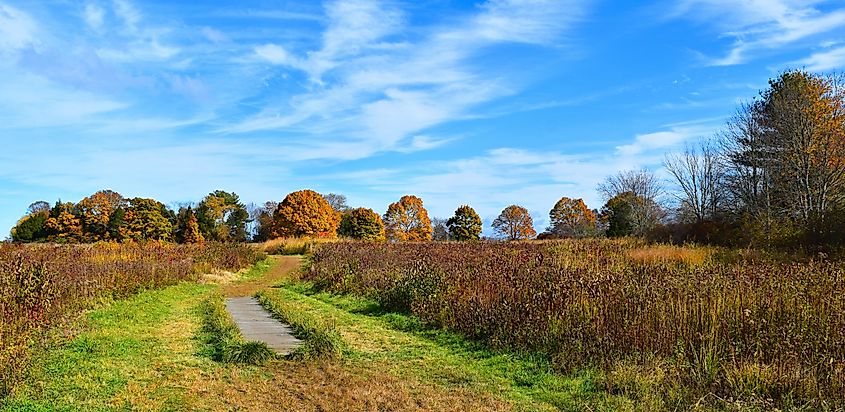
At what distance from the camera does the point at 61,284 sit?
10.4 metres

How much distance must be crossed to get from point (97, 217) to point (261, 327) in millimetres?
45405

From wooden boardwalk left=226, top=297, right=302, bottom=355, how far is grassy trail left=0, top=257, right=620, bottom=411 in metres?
0.76

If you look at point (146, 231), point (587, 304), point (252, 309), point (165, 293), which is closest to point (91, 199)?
point (146, 231)

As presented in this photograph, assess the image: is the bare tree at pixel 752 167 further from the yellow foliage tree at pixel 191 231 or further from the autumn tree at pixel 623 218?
the yellow foliage tree at pixel 191 231

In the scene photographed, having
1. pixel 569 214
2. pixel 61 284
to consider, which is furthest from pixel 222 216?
pixel 61 284

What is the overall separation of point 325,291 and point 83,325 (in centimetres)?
625

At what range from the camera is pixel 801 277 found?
272 inches

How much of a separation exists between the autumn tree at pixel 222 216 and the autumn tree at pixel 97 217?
262 inches

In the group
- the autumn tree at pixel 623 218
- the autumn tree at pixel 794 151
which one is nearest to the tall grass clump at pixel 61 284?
the autumn tree at pixel 794 151

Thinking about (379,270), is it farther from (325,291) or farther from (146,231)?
(146,231)

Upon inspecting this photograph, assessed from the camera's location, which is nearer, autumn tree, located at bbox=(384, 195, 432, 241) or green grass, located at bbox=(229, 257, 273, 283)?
green grass, located at bbox=(229, 257, 273, 283)

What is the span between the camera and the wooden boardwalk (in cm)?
750

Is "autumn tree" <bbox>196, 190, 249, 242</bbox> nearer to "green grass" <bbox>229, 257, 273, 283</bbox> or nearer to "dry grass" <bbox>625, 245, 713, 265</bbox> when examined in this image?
"green grass" <bbox>229, 257, 273, 283</bbox>

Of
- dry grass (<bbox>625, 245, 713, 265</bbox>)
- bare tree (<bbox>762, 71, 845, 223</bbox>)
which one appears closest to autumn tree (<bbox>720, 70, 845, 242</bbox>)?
bare tree (<bbox>762, 71, 845, 223</bbox>)
